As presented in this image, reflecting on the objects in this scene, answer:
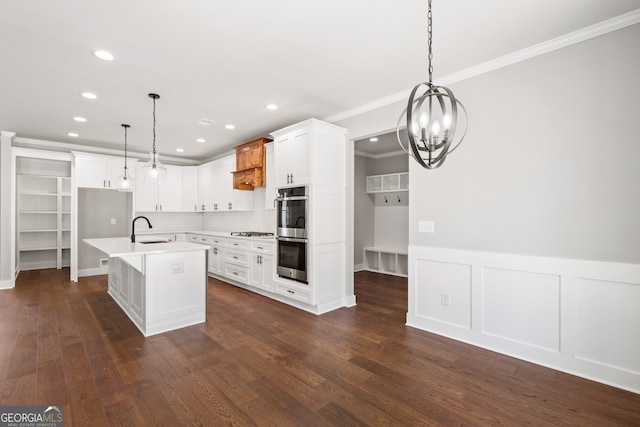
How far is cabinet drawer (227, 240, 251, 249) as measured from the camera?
16.7 feet

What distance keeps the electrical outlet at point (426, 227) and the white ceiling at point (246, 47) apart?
1.53m

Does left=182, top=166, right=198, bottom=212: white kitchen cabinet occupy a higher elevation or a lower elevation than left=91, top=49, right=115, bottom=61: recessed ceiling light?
lower

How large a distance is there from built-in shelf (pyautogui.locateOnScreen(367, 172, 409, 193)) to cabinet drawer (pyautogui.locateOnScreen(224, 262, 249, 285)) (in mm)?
3354

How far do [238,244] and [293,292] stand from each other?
1.62 metres

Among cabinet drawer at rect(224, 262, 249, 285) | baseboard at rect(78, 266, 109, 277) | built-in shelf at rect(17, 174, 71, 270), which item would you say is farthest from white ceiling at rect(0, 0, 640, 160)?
baseboard at rect(78, 266, 109, 277)

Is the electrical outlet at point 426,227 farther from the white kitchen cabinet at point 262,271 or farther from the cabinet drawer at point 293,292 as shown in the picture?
the white kitchen cabinet at point 262,271

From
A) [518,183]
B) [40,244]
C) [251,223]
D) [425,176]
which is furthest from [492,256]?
[40,244]

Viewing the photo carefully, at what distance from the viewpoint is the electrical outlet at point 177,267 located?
350 centimetres

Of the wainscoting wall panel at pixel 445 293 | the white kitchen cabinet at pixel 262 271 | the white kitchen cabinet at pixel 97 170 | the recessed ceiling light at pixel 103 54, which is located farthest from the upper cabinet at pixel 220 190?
the wainscoting wall panel at pixel 445 293

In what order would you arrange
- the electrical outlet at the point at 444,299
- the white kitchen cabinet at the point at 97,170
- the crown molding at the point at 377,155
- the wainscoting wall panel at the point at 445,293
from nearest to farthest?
the wainscoting wall panel at the point at 445,293
the electrical outlet at the point at 444,299
the white kitchen cabinet at the point at 97,170
the crown molding at the point at 377,155

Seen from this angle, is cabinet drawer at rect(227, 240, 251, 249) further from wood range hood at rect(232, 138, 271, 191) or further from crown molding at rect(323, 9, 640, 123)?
crown molding at rect(323, 9, 640, 123)

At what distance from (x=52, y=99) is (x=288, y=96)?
9.49ft

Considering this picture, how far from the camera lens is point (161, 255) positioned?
341 cm

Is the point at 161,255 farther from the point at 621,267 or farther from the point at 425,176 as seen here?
the point at 621,267
